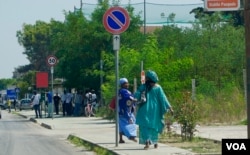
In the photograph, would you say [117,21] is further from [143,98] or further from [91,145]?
[91,145]

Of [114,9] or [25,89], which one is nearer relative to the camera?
[114,9]

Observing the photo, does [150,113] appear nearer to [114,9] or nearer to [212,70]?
[114,9]

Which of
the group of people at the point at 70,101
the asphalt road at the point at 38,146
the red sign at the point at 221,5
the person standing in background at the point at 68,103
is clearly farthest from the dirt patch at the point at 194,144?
the person standing in background at the point at 68,103

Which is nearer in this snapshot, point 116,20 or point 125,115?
point 116,20

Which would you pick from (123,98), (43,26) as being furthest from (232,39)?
(43,26)

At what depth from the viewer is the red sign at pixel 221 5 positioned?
1059 centimetres

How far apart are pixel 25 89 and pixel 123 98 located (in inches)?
3116

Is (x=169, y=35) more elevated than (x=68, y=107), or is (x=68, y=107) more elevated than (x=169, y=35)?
(x=169, y=35)

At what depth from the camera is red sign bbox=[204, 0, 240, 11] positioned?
1059 centimetres

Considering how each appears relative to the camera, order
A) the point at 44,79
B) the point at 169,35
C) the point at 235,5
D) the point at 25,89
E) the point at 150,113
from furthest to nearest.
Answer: the point at 25,89 < the point at 169,35 < the point at 44,79 < the point at 150,113 < the point at 235,5

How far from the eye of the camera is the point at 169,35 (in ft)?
168

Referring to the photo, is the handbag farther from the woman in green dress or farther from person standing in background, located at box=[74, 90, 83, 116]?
person standing in background, located at box=[74, 90, 83, 116]

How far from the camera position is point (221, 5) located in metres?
10.6

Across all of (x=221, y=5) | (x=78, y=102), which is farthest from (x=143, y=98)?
(x=78, y=102)
